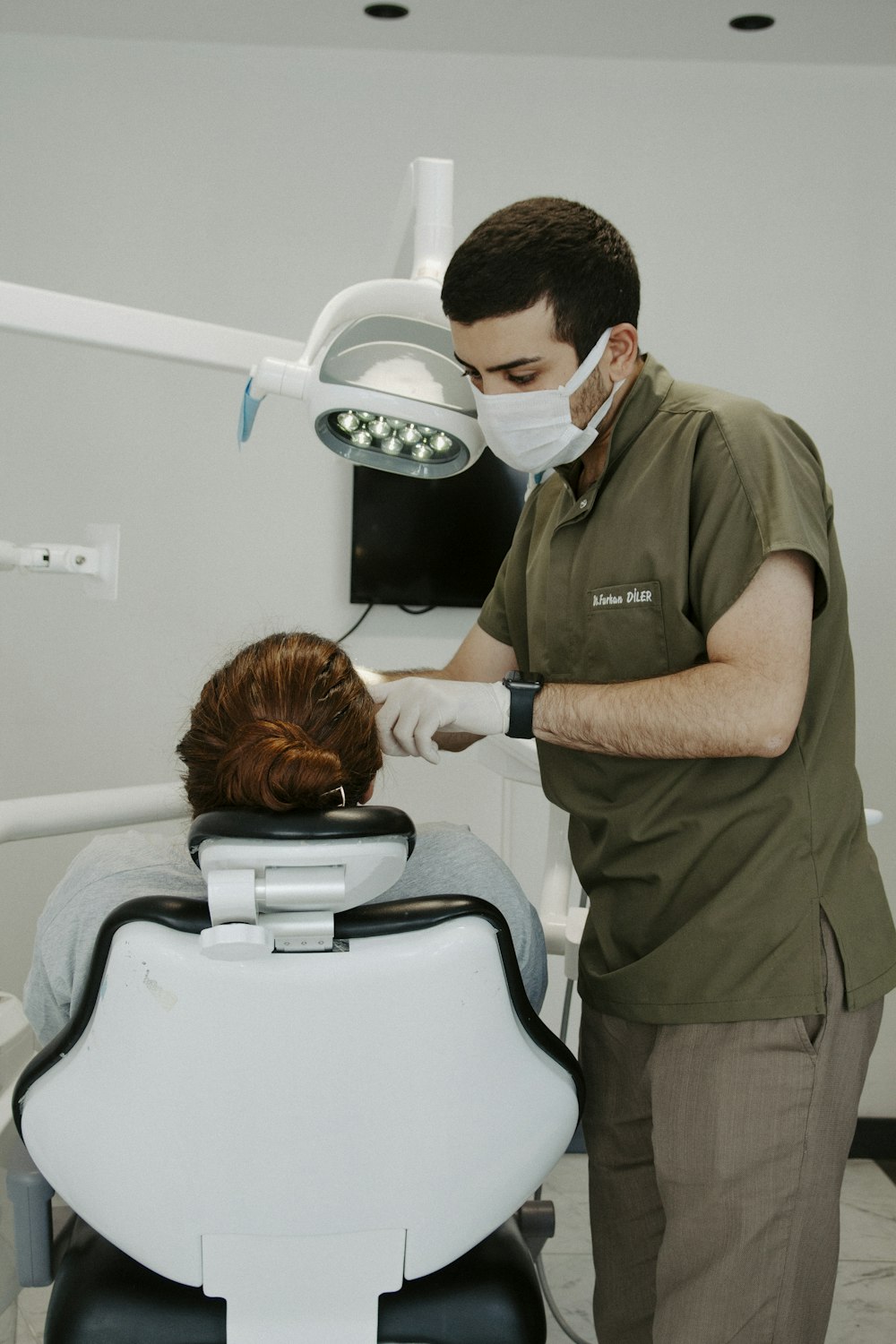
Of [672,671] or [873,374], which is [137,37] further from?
[672,671]

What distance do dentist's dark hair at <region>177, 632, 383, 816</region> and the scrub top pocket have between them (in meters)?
0.34

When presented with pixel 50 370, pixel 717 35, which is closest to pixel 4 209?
pixel 50 370

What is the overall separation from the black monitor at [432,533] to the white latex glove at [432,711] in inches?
60.0

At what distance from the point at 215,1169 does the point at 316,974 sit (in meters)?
0.20

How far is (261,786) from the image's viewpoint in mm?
1023

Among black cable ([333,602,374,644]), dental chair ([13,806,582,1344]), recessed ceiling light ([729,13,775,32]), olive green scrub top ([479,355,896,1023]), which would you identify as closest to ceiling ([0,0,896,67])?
recessed ceiling light ([729,13,775,32])

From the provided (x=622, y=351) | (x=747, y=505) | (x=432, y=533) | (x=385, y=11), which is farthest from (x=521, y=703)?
(x=385, y=11)

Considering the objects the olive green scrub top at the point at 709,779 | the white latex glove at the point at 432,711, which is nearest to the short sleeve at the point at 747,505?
the olive green scrub top at the point at 709,779

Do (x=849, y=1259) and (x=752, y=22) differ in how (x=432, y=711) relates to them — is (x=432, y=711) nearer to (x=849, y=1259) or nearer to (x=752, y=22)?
(x=849, y=1259)

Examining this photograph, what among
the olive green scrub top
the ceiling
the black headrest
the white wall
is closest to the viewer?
the black headrest

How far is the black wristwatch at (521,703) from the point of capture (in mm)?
1305

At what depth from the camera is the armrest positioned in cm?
114

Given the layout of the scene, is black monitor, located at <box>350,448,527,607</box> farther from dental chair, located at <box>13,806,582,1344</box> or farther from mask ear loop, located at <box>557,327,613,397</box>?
dental chair, located at <box>13,806,582,1344</box>

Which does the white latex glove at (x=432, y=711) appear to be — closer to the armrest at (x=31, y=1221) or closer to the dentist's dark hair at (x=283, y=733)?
the dentist's dark hair at (x=283, y=733)
